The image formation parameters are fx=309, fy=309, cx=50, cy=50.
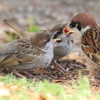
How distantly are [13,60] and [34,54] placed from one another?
392 mm

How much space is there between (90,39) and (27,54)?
3.82ft

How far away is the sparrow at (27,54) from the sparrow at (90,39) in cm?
55

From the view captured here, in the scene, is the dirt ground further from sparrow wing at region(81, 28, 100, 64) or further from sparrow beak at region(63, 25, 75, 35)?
sparrow wing at region(81, 28, 100, 64)

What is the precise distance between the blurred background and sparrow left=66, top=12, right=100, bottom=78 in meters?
4.39

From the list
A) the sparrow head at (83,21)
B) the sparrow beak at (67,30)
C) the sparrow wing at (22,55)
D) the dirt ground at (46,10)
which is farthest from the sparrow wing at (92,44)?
the dirt ground at (46,10)

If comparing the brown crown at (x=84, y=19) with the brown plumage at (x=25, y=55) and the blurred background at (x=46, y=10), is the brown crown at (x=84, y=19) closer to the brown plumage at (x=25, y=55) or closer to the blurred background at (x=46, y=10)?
the brown plumage at (x=25, y=55)

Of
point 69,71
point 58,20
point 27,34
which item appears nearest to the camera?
point 69,71

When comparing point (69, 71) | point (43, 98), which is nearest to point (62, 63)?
point (69, 71)

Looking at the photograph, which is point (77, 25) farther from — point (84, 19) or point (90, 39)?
point (90, 39)

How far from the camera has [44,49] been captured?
5742 mm

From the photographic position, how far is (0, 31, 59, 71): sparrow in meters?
5.50

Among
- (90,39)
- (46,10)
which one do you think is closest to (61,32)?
(90,39)

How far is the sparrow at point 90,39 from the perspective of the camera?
512 cm

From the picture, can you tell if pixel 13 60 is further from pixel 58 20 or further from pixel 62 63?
pixel 58 20
